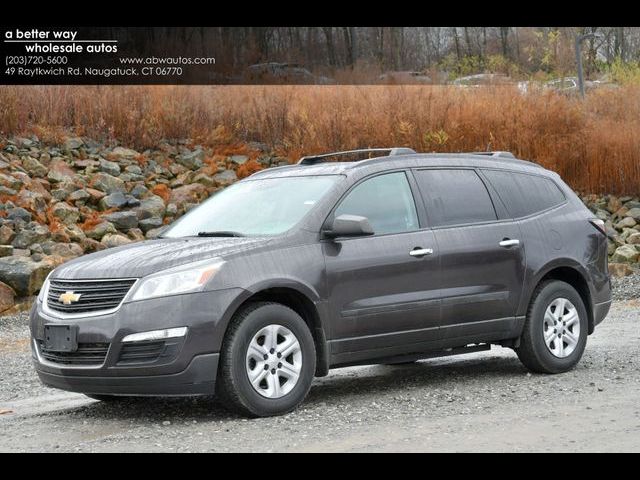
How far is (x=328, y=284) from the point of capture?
7.66 metres

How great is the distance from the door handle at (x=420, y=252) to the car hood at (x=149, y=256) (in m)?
1.24

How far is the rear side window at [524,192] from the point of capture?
362 inches

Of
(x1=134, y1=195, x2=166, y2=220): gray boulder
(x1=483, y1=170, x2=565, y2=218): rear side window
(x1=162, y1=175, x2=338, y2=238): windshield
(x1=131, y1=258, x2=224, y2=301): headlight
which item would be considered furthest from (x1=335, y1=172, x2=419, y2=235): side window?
(x1=134, y1=195, x2=166, y2=220): gray boulder

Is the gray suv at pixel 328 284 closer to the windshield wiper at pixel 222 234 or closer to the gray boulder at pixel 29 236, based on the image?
the windshield wiper at pixel 222 234

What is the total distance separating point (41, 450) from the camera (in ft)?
21.0

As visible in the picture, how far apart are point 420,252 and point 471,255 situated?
0.58 metres

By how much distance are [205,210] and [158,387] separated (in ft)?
6.86

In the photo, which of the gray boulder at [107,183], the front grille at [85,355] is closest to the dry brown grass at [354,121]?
the gray boulder at [107,183]

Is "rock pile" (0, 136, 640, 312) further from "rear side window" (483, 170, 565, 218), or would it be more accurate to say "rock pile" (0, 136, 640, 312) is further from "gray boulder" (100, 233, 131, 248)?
"rear side window" (483, 170, 565, 218)

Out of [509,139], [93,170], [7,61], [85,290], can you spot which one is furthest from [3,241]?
[509,139]

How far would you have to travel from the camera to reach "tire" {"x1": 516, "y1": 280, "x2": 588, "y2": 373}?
29.5 ft

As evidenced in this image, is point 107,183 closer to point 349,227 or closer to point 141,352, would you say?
point 349,227

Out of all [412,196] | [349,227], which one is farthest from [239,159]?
[349,227]

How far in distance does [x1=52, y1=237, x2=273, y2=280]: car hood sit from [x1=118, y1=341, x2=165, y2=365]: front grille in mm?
466
